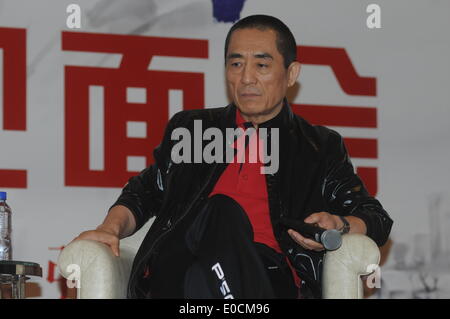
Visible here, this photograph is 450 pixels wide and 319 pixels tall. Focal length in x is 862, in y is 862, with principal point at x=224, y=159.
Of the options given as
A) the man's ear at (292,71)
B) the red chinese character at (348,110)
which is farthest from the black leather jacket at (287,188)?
the red chinese character at (348,110)

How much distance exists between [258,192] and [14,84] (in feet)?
5.59

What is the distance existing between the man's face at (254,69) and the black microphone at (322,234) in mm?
558

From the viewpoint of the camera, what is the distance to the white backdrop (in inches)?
154

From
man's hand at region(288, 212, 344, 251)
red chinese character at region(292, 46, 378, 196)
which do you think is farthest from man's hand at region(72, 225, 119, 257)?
red chinese character at region(292, 46, 378, 196)

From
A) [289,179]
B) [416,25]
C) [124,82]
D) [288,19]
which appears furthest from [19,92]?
[416,25]

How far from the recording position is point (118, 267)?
2.52 m

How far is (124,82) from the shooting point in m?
4.09

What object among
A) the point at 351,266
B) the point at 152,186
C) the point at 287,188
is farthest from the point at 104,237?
the point at 351,266

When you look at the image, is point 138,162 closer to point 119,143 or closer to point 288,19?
point 119,143

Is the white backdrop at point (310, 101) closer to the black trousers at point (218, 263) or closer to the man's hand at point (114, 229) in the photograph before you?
the man's hand at point (114, 229)

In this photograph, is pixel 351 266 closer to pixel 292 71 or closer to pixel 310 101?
pixel 292 71

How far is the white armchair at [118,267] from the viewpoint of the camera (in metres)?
2.42

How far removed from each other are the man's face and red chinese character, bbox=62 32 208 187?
4.25ft

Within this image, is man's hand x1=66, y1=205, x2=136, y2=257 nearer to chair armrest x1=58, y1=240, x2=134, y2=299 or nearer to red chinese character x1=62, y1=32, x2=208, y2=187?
chair armrest x1=58, y1=240, x2=134, y2=299
